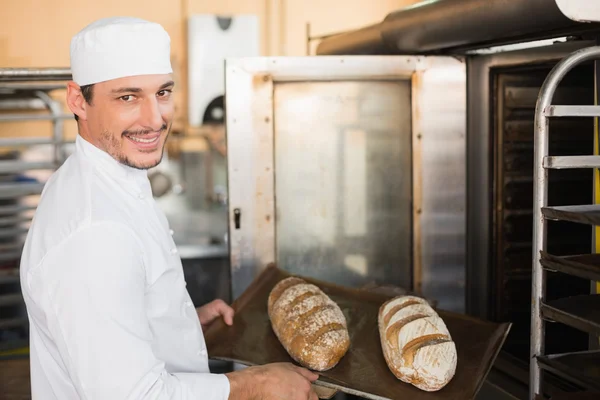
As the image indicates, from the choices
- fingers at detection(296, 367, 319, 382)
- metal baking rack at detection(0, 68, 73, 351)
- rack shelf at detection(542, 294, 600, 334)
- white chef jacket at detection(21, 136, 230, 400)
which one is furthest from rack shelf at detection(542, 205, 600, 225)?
metal baking rack at detection(0, 68, 73, 351)

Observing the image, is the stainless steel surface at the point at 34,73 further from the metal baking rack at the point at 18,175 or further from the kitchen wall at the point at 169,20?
the kitchen wall at the point at 169,20

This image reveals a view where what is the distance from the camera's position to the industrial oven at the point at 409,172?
2.27m

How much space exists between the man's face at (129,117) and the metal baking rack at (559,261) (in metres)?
0.81

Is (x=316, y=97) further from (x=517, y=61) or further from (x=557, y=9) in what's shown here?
(x=557, y=9)

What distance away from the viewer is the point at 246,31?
4.30 metres

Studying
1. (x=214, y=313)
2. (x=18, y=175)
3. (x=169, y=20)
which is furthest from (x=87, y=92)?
(x=169, y=20)

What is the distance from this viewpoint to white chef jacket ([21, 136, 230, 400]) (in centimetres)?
115

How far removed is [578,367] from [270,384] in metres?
0.67

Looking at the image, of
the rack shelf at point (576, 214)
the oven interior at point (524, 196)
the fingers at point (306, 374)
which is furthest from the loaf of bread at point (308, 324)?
the oven interior at point (524, 196)

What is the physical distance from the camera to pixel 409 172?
8.16 feet

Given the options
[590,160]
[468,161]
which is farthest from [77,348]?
[468,161]

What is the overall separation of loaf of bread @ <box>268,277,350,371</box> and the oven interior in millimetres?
775

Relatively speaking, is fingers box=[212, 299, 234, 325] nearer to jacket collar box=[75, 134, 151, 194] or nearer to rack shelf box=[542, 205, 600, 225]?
jacket collar box=[75, 134, 151, 194]

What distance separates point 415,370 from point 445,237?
1.00m
